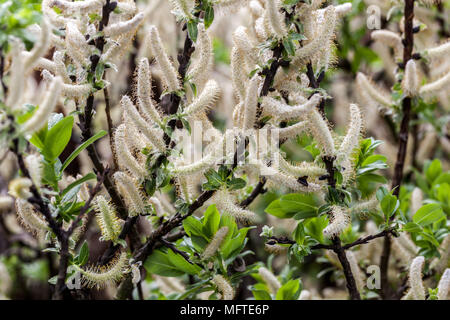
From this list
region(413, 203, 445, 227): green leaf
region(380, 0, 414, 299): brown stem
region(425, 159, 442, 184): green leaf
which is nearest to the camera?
region(413, 203, 445, 227): green leaf

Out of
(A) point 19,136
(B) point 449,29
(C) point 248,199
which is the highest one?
(B) point 449,29

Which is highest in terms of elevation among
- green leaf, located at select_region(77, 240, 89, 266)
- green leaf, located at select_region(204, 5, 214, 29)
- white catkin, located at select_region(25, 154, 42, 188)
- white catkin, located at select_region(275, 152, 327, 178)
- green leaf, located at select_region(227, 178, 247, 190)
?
green leaf, located at select_region(204, 5, 214, 29)

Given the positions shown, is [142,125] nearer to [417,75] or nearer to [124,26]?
[124,26]

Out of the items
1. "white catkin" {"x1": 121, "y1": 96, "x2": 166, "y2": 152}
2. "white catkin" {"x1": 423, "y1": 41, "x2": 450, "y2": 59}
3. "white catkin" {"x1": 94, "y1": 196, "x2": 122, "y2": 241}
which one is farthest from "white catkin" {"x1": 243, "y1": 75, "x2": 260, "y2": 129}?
"white catkin" {"x1": 423, "y1": 41, "x2": 450, "y2": 59}

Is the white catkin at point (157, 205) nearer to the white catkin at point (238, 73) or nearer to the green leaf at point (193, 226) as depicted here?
the green leaf at point (193, 226)

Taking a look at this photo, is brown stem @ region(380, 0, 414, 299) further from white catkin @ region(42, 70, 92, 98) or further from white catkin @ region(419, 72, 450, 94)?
white catkin @ region(42, 70, 92, 98)

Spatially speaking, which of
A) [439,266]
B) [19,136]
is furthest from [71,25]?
[439,266]
